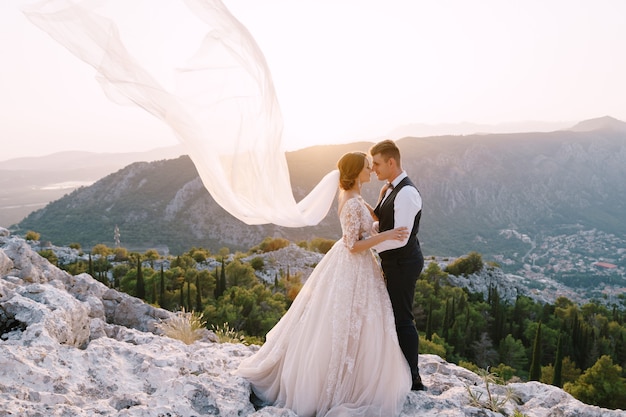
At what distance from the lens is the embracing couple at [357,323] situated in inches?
165

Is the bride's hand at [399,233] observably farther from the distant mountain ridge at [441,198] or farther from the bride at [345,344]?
the distant mountain ridge at [441,198]

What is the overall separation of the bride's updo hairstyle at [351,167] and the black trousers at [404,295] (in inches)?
35.5

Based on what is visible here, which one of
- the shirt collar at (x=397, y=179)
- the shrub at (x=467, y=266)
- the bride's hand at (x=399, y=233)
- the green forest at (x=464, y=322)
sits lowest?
the shrub at (x=467, y=266)

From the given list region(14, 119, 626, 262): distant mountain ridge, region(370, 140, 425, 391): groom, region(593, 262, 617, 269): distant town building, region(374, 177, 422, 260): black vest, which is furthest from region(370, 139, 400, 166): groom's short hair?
region(593, 262, 617, 269): distant town building

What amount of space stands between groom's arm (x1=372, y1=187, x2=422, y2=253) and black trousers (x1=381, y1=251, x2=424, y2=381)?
30cm

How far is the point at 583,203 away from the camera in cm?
16075

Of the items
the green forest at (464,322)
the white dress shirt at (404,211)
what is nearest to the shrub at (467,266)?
the green forest at (464,322)

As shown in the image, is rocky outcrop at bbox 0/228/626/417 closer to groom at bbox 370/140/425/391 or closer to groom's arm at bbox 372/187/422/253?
groom at bbox 370/140/425/391

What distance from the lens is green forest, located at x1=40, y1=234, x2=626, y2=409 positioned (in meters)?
22.2

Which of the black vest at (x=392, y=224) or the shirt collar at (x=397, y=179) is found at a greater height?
the shirt collar at (x=397, y=179)

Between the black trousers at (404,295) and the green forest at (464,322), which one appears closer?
the black trousers at (404,295)

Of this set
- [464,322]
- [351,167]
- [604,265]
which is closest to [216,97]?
[351,167]

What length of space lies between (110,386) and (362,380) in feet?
7.63

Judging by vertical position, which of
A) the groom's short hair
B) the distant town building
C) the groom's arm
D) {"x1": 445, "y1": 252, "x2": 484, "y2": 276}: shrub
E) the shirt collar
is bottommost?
Result: the distant town building
